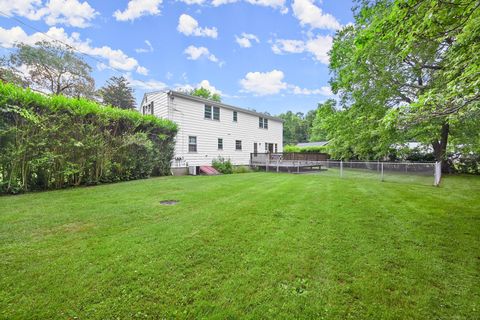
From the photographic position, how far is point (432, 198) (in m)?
6.27

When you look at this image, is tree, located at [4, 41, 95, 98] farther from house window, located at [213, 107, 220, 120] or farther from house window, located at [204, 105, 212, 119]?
house window, located at [213, 107, 220, 120]

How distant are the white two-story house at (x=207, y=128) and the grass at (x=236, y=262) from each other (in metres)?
8.55

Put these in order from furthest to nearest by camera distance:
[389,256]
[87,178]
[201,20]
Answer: [201,20], [87,178], [389,256]

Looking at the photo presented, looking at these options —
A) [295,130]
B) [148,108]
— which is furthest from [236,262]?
[295,130]

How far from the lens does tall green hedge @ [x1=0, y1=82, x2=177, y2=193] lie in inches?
232

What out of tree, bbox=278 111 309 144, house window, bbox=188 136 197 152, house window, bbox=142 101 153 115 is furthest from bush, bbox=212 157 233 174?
tree, bbox=278 111 309 144

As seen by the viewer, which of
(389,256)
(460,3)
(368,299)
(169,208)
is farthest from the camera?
(169,208)

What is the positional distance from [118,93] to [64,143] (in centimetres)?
2700

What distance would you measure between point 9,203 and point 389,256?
765 cm

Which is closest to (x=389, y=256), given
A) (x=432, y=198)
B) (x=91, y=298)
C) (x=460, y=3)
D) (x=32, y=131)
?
(x=91, y=298)

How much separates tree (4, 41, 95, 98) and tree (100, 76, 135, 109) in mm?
4652

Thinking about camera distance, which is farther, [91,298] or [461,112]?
[461,112]

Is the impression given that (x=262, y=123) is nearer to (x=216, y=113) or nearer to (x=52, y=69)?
(x=216, y=113)

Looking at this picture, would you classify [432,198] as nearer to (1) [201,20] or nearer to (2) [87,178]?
(2) [87,178]
